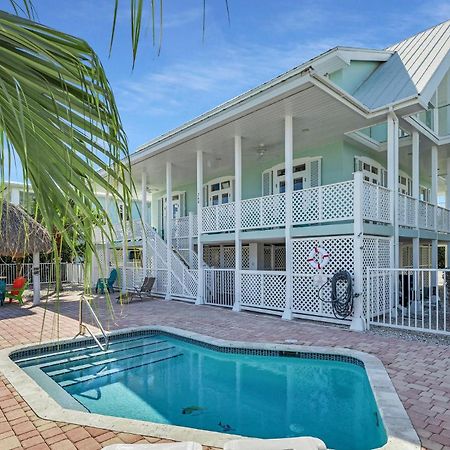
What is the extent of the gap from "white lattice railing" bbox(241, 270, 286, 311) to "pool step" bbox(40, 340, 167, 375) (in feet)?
12.7

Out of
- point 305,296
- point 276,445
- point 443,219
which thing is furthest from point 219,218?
point 276,445

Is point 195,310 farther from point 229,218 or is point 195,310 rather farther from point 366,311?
point 366,311

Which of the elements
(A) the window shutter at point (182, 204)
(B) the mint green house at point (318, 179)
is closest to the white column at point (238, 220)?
(B) the mint green house at point (318, 179)

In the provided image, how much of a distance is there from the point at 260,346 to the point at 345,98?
6.99 m

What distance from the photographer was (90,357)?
26.4 ft

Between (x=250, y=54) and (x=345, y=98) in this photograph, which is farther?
(x=345, y=98)

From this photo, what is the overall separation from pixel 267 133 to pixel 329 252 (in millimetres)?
4887

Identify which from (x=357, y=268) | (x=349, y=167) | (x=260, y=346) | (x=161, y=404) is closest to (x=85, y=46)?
(x=161, y=404)

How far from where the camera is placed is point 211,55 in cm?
180

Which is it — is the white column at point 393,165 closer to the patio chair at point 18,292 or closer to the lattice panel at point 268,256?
the lattice panel at point 268,256

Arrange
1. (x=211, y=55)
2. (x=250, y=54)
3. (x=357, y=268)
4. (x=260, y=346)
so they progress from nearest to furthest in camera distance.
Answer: (x=211, y=55)
(x=250, y=54)
(x=260, y=346)
(x=357, y=268)

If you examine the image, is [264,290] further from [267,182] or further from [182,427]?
[182,427]

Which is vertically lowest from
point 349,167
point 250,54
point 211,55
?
point 211,55

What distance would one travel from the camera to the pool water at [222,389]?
517cm
